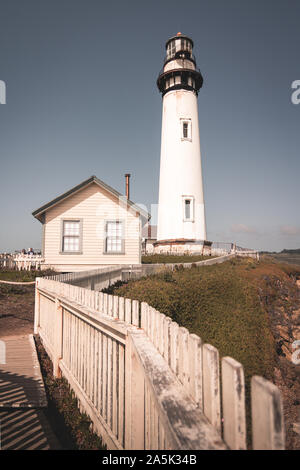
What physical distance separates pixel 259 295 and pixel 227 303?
306cm

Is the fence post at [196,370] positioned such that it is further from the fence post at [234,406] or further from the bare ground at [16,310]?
the bare ground at [16,310]

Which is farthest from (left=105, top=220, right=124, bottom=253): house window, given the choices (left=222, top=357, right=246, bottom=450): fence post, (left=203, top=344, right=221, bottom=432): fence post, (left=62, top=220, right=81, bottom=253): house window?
(left=222, top=357, right=246, bottom=450): fence post

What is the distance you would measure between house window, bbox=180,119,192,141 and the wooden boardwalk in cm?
2592

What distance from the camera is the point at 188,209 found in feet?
91.6

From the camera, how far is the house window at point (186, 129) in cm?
2873

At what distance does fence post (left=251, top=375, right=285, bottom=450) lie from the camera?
4.06ft

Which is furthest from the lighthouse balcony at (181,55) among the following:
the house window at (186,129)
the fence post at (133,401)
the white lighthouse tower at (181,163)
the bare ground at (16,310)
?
the fence post at (133,401)

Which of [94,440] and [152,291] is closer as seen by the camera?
[94,440]

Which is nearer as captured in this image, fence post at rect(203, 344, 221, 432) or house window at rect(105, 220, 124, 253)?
fence post at rect(203, 344, 221, 432)

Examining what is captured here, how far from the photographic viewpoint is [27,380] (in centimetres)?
566

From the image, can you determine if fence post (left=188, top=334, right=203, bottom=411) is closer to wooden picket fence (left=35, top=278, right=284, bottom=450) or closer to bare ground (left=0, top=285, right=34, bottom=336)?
wooden picket fence (left=35, top=278, right=284, bottom=450)

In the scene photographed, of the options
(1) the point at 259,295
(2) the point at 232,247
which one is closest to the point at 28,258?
(1) the point at 259,295

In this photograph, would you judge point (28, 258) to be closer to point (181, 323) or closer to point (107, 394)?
point (181, 323)

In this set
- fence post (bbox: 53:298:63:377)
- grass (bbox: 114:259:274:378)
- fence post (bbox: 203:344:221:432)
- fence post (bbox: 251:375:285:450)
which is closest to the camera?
fence post (bbox: 251:375:285:450)
